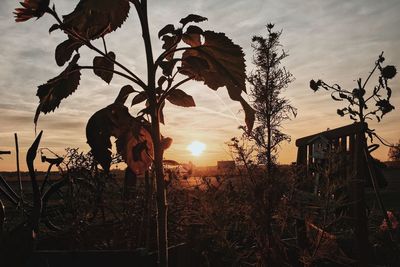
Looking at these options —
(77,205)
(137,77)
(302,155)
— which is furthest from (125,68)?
(302,155)

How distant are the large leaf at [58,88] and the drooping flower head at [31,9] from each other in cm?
23

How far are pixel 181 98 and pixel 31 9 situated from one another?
65 centimetres

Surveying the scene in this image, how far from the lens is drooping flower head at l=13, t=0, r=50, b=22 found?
137cm

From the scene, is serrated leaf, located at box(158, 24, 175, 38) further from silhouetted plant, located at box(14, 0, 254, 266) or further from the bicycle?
the bicycle

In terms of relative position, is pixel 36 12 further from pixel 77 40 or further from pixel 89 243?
pixel 89 243

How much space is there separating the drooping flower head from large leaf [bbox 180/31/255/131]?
1.56 feet

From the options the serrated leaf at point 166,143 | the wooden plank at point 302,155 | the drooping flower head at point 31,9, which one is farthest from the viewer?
the wooden plank at point 302,155

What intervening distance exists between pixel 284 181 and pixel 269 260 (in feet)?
1.14

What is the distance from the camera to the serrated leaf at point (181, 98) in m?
1.77

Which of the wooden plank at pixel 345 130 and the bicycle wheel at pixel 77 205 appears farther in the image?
the wooden plank at pixel 345 130

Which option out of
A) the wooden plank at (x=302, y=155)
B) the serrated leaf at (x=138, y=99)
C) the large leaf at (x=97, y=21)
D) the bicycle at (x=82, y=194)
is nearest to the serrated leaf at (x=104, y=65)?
the serrated leaf at (x=138, y=99)

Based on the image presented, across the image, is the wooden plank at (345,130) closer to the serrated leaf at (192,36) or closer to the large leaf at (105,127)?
the serrated leaf at (192,36)

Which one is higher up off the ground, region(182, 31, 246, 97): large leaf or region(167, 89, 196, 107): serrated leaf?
region(182, 31, 246, 97): large leaf

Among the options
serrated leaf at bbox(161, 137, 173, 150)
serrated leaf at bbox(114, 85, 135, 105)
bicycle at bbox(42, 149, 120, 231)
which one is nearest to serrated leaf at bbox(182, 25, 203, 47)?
serrated leaf at bbox(114, 85, 135, 105)
